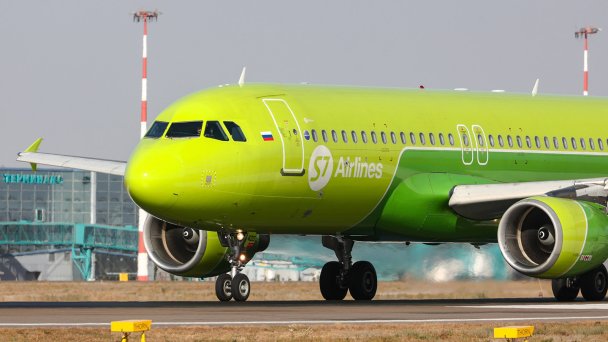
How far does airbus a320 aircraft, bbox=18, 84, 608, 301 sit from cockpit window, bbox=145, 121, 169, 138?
0.06 meters

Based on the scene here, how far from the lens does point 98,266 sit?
116 m

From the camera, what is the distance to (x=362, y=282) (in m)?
38.4

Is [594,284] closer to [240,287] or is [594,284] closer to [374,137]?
[374,137]

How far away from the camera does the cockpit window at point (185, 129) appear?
32.8 m

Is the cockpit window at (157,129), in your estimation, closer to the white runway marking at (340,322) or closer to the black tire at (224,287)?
the black tire at (224,287)

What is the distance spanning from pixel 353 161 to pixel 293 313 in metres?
6.75

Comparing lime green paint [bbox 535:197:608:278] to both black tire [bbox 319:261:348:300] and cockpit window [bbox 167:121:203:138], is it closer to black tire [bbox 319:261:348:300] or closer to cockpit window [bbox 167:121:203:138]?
black tire [bbox 319:261:348:300]

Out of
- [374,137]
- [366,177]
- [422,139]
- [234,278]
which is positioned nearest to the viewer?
[234,278]

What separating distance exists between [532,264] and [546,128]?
21.5ft

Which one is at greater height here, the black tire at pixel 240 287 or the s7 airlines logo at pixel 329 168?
the s7 airlines logo at pixel 329 168

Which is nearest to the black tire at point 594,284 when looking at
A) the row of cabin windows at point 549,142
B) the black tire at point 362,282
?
the row of cabin windows at point 549,142

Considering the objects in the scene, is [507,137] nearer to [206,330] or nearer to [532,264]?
[532,264]

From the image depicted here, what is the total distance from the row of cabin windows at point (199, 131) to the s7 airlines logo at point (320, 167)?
202 centimetres

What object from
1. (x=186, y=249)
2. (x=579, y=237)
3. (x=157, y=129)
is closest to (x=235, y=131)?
(x=157, y=129)
